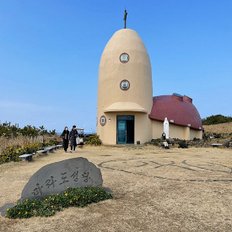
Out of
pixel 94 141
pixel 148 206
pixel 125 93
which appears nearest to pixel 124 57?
pixel 125 93

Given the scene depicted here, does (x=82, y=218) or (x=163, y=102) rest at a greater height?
(x=163, y=102)

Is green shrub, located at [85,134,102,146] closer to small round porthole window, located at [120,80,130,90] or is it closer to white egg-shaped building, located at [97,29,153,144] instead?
white egg-shaped building, located at [97,29,153,144]

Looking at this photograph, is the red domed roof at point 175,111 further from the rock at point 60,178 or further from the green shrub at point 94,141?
the rock at point 60,178

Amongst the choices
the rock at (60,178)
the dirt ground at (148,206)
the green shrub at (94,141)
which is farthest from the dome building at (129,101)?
the rock at (60,178)

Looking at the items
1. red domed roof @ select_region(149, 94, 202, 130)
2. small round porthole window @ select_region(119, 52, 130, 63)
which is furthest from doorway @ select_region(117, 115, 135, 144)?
small round porthole window @ select_region(119, 52, 130, 63)

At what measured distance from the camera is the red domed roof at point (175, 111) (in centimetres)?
2865

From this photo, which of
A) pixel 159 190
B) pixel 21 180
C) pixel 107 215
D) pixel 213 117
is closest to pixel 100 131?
pixel 21 180

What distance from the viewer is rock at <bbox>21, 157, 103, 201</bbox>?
22.2 ft

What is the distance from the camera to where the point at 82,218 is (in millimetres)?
5773

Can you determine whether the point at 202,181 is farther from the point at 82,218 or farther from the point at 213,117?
the point at 213,117

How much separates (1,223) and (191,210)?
3.58 metres

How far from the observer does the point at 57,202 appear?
6422mm

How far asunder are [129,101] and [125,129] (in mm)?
2480

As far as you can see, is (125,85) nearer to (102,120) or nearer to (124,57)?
(124,57)
